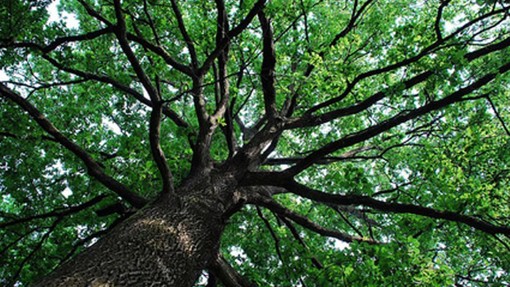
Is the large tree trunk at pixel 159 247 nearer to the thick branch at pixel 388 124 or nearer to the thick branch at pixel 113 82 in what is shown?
the thick branch at pixel 388 124

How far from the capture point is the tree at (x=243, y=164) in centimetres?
354

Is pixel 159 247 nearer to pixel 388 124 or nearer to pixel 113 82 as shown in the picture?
pixel 113 82

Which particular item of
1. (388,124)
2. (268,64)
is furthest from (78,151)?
(388,124)

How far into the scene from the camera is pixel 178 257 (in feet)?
9.98

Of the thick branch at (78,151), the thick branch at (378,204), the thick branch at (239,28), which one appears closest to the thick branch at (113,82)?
the thick branch at (78,151)

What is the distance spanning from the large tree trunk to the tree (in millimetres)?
15

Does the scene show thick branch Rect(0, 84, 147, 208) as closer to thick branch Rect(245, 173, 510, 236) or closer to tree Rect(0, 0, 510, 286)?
tree Rect(0, 0, 510, 286)

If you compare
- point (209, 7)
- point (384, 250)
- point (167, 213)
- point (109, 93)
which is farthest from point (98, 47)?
point (384, 250)

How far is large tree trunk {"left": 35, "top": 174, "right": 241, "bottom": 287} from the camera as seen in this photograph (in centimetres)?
251

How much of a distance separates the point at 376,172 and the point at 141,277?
7.42 metres

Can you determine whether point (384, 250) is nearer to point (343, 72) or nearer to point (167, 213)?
point (167, 213)

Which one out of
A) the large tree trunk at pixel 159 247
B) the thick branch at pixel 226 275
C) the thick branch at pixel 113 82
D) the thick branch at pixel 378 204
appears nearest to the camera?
the large tree trunk at pixel 159 247

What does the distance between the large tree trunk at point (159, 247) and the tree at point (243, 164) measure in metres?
0.02

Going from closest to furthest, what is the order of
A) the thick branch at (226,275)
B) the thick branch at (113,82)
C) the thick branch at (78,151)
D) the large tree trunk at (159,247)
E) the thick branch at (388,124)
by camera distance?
the large tree trunk at (159,247) < the thick branch at (78,151) < the thick branch at (388,124) < the thick branch at (226,275) < the thick branch at (113,82)
